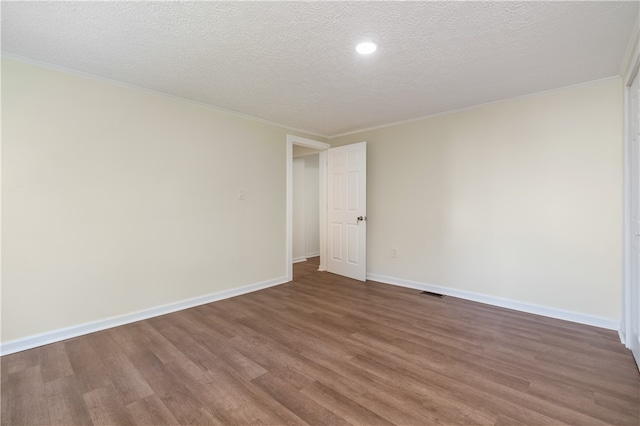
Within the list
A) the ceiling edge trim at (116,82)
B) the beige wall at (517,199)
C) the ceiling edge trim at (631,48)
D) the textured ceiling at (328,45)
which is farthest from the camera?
the beige wall at (517,199)

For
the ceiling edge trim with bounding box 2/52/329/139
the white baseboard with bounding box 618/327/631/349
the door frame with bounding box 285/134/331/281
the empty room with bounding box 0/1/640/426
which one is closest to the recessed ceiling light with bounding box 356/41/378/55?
the empty room with bounding box 0/1/640/426

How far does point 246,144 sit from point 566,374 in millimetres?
3949

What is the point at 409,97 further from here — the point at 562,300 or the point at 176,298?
the point at 176,298

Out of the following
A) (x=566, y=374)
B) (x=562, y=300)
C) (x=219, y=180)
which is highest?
(x=219, y=180)

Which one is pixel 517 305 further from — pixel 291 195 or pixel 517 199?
pixel 291 195

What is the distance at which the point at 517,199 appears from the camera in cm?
324

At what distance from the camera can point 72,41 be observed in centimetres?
212

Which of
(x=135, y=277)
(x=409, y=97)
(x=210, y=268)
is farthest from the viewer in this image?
(x=210, y=268)

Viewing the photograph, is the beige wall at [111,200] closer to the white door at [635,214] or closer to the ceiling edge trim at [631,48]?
the ceiling edge trim at [631,48]

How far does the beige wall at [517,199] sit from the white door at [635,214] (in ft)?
1.01

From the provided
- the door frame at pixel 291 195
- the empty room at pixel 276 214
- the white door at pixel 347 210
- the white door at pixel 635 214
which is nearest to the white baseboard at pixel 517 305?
the empty room at pixel 276 214

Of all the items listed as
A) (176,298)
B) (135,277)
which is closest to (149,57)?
(135,277)

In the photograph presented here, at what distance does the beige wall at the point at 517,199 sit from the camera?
2.78m

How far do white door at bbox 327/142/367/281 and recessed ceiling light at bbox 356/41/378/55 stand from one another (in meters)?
2.25
